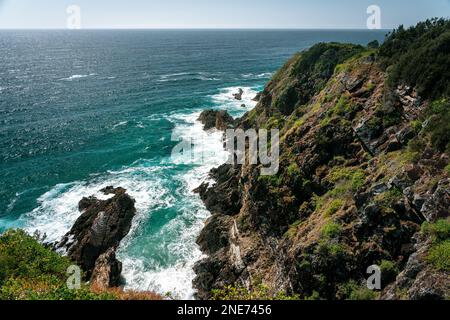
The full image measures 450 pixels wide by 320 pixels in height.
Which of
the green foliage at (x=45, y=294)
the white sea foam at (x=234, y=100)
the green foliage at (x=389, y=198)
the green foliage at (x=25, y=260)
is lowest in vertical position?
the green foliage at (x=25, y=260)

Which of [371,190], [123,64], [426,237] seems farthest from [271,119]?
[123,64]

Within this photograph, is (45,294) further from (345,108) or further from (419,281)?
(345,108)

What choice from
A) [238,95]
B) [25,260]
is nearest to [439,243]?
[25,260]

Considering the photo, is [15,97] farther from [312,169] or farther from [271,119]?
[312,169]

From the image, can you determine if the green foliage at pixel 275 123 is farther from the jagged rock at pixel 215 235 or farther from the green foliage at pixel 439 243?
the green foliage at pixel 439 243

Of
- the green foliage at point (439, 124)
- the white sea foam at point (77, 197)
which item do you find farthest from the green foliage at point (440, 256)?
the white sea foam at point (77, 197)
